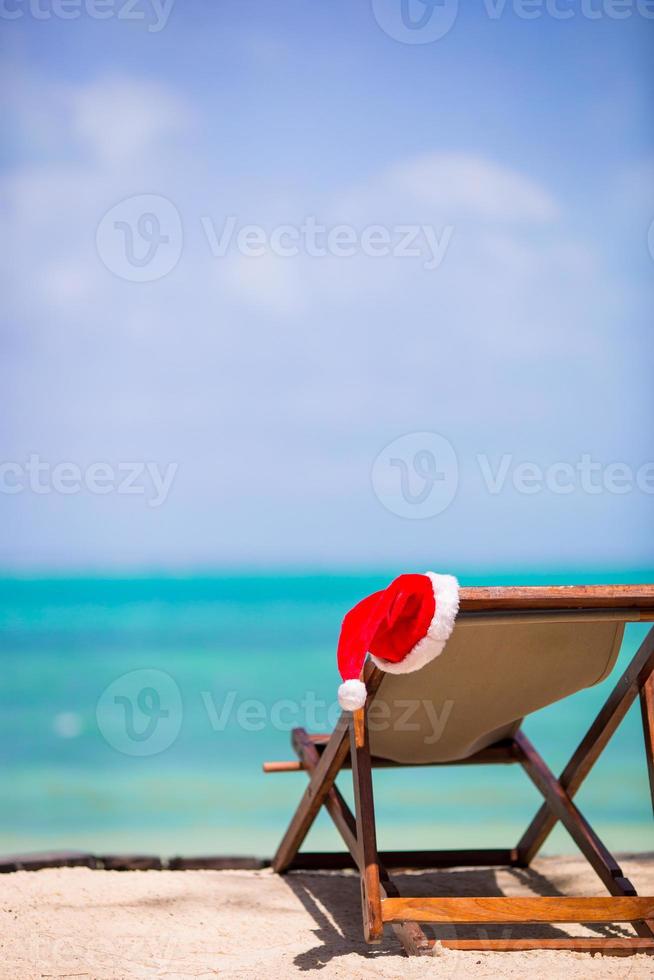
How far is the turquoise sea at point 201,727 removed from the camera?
5.59 metres

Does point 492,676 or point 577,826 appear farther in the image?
point 577,826

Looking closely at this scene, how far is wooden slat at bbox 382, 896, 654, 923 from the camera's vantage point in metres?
1.83

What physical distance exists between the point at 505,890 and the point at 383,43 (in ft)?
18.3

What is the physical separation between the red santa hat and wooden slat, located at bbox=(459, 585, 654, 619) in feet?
0.13

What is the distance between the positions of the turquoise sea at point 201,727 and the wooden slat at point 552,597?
3.14 m

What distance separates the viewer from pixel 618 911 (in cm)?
188

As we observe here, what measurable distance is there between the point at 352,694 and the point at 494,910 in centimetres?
44

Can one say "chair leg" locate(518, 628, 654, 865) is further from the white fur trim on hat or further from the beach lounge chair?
the white fur trim on hat

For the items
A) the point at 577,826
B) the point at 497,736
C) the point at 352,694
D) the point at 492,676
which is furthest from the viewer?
the point at 497,736

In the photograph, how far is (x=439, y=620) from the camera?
5.71 feet

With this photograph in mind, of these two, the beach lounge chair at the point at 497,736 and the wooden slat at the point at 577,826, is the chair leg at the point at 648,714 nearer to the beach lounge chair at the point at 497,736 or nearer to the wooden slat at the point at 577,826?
the beach lounge chair at the point at 497,736

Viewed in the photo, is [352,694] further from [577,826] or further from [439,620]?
[577,826]

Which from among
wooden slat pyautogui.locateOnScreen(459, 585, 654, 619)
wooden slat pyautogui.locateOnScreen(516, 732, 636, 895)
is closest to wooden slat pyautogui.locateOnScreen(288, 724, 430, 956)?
wooden slat pyautogui.locateOnScreen(459, 585, 654, 619)

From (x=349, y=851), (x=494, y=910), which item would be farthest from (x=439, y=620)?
(x=349, y=851)
